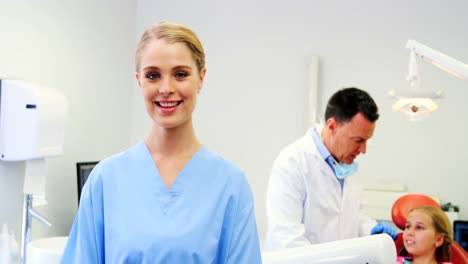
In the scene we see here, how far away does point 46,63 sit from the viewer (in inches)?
101

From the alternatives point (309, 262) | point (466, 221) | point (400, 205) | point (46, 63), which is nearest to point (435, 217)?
point (400, 205)

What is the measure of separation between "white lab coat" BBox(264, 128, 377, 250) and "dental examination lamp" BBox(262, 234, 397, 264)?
873 mm

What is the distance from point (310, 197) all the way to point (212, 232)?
1209 millimetres

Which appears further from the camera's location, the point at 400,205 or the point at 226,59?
the point at 226,59

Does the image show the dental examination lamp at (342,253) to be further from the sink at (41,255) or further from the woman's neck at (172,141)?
the sink at (41,255)

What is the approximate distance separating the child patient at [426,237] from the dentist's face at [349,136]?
0.46m

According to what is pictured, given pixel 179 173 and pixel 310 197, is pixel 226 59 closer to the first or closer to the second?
pixel 310 197

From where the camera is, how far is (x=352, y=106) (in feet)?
6.63

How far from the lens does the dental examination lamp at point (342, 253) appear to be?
103 centimetres

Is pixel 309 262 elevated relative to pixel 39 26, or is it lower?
lower

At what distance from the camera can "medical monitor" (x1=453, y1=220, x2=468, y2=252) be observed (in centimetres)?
273

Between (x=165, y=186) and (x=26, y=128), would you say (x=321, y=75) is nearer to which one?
(x=26, y=128)

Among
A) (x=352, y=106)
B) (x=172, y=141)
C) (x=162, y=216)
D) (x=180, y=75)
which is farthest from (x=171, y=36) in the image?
(x=352, y=106)

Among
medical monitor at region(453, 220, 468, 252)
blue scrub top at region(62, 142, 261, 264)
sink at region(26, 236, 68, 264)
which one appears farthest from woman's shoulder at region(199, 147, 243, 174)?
medical monitor at region(453, 220, 468, 252)
